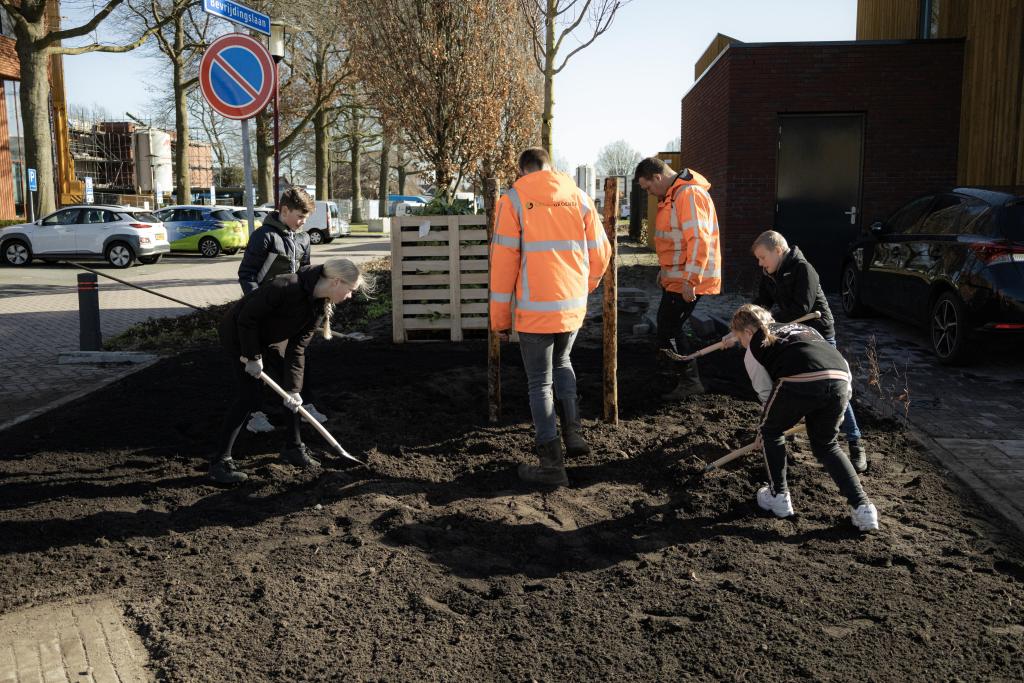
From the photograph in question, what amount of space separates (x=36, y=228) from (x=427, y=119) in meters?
11.9

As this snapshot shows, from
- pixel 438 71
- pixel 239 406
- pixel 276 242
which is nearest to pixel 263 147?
pixel 438 71

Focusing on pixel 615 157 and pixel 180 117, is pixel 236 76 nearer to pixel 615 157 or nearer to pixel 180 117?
pixel 180 117

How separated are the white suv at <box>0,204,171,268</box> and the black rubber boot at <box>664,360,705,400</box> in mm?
18617

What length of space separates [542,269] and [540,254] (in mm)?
86

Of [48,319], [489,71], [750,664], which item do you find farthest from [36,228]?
[750,664]

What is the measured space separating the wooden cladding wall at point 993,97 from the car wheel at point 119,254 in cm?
1847

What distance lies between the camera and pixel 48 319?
12453mm

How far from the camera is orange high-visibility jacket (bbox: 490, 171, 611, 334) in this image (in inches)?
199

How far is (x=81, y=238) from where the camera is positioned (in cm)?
2212

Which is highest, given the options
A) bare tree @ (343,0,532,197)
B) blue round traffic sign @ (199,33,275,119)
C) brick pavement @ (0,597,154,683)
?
bare tree @ (343,0,532,197)

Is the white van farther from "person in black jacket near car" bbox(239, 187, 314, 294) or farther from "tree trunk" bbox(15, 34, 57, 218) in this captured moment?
"person in black jacket near car" bbox(239, 187, 314, 294)

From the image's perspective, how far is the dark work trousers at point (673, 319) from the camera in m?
6.84

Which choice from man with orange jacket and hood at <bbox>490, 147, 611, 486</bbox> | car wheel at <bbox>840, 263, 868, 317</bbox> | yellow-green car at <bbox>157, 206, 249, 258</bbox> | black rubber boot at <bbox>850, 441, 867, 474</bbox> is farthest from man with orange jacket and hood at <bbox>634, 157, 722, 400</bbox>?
yellow-green car at <bbox>157, 206, 249, 258</bbox>

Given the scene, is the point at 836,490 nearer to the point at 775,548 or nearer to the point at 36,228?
the point at 775,548
